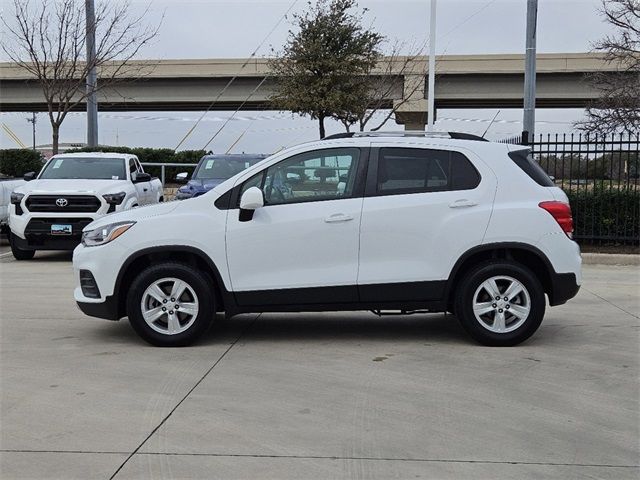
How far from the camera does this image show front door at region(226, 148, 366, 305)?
677 centimetres

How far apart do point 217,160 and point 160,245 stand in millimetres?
10509

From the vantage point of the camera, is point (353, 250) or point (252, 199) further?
point (353, 250)

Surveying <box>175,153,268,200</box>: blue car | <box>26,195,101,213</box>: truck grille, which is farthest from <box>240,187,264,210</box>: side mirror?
<box>175,153,268,200</box>: blue car

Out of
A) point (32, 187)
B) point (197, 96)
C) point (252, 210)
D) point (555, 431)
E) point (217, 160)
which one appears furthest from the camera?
point (197, 96)

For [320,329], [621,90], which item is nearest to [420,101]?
[621,90]

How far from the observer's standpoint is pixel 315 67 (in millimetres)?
26359

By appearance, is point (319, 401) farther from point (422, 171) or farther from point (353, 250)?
point (422, 171)

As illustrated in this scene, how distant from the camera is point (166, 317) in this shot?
22.6 feet

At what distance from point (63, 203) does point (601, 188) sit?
31.0 ft

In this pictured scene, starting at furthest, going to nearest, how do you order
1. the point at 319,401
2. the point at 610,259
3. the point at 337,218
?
1. the point at 610,259
2. the point at 337,218
3. the point at 319,401

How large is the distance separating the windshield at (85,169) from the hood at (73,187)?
0.44 m

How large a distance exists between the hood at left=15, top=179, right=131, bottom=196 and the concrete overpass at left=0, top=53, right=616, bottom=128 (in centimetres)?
2965

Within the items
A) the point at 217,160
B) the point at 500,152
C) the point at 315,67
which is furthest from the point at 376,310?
the point at 315,67

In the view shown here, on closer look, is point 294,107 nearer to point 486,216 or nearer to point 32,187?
point 32,187
